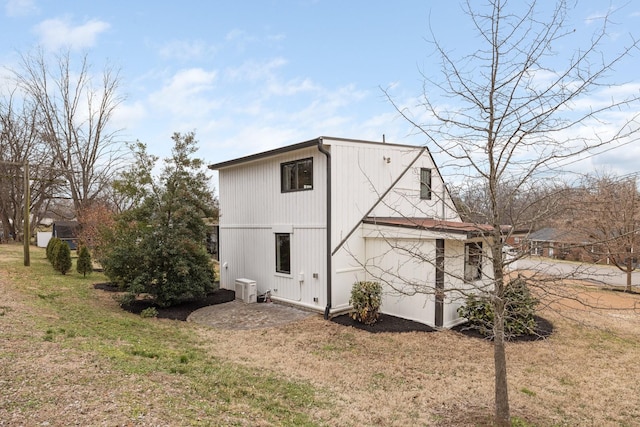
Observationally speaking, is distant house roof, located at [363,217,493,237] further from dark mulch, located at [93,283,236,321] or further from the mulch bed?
dark mulch, located at [93,283,236,321]

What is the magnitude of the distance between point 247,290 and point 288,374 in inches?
207

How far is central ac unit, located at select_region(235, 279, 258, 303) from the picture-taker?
1025 centimetres

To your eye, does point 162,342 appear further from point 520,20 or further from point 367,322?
point 520,20

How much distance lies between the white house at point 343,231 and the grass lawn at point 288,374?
4.00ft

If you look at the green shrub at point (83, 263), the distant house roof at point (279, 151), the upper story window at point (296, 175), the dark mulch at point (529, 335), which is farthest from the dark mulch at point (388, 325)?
the green shrub at point (83, 263)

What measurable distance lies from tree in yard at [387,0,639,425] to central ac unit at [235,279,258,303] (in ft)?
24.7

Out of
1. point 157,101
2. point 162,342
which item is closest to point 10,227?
point 157,101

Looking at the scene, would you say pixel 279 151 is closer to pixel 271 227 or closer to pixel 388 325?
pixel 271 227

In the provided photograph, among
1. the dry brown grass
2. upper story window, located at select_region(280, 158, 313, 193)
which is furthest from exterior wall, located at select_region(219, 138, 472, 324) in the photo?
the dry brown grass

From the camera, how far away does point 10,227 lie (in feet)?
93.6

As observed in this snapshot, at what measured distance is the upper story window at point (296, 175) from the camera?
929cm

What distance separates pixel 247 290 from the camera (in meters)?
10.3

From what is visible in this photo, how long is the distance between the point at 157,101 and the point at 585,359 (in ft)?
51.6

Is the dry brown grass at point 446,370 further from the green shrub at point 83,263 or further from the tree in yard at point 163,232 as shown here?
the green shrub at point 83,263
